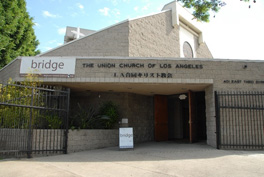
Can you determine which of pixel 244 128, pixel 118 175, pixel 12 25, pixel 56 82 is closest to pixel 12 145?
pixel 56 82

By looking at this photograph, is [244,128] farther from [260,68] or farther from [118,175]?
[118,175]

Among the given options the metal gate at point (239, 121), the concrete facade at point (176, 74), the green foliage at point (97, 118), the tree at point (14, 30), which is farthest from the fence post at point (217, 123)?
the tree at point (14, 30)

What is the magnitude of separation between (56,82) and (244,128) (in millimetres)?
8563

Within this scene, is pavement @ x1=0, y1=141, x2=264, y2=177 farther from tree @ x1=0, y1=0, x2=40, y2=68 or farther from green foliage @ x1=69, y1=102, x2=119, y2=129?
tree @ x1=0, y1=0, x2=40, y2=68

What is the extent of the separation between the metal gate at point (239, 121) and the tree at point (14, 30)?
15.3m

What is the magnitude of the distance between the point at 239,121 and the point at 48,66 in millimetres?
8815

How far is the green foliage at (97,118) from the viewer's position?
9.97 meters

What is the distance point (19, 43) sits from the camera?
747 inches

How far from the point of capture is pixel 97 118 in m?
11.0

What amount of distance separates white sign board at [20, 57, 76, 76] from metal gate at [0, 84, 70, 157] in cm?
127

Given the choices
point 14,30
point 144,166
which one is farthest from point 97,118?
point 14,30

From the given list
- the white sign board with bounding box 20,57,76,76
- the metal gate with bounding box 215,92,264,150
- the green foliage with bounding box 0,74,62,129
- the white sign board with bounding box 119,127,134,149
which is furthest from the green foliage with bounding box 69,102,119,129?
the metal gate with bounding box 215,92,264,150

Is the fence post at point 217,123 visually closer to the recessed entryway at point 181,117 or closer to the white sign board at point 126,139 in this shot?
the recessed entryway at point 181,117

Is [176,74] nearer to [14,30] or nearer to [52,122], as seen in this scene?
[52,122]
